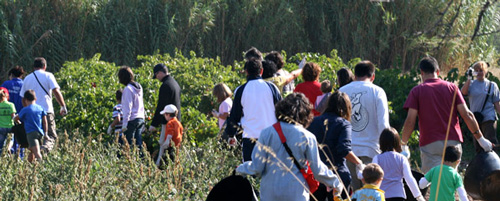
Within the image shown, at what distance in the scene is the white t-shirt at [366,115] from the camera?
604 cm

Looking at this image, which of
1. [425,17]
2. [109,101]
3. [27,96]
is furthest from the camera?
[425,17]

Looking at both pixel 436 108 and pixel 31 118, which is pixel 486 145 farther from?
pixel 31 118

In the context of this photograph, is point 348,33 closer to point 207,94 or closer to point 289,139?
point 207,94

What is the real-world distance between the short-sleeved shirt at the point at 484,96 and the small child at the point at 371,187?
16.1ft

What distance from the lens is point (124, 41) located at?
16.6m

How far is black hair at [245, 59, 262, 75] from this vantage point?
6266 millimetres

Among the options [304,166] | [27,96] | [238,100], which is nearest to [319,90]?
[238,100]

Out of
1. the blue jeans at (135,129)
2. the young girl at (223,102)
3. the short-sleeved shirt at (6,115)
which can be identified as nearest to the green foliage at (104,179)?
the young girl at (223,102)

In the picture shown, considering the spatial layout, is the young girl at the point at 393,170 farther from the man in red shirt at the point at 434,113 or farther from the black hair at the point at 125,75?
the black hair at the point at 125,75

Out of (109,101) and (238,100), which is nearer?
(238,100)

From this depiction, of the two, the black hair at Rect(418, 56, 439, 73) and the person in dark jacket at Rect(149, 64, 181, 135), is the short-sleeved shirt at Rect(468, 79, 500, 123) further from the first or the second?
the person in dark jacket at Rect(149, 64, 181, 135)

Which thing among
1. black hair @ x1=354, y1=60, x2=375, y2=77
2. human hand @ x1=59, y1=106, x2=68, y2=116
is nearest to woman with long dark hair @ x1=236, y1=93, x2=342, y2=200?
black hair @ x1=354, y1=60, x2=375, y2=77

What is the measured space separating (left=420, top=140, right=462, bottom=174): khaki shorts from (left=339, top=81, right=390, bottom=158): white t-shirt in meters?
0.59

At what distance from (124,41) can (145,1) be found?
3.42ft
